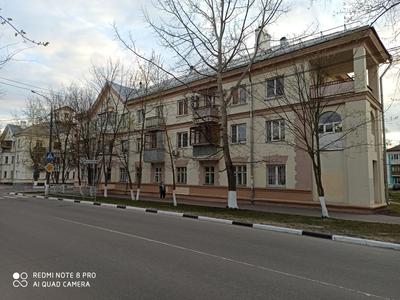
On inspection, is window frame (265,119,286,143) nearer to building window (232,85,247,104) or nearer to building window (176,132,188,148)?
building window (232,85,247,104)

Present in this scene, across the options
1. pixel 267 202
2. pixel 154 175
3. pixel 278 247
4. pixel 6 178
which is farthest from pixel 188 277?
pixel 6 178

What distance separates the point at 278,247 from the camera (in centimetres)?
891

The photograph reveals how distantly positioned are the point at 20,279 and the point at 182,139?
2523 centimetres

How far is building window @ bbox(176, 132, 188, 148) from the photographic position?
3022cm

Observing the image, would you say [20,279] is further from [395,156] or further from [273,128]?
[395,156]

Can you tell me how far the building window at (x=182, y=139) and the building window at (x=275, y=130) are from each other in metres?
8.57

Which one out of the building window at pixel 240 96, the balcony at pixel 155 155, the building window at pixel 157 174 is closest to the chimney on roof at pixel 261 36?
the building window at pixel 240 96

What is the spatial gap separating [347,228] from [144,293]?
9828 millimetres

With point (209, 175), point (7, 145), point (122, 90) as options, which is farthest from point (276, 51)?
A: point (7, 145)

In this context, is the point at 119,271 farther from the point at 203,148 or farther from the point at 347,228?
the point at 203,148

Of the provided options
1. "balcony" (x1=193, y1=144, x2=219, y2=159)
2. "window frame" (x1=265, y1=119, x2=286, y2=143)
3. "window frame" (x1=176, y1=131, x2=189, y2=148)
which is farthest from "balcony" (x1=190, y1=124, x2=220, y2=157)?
"window frame" (x1=265, y1=119, x2=286, y2=143)

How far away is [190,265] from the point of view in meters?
6.57

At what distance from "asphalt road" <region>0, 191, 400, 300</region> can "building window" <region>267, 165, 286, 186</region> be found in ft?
41.6

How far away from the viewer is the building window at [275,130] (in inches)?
918
